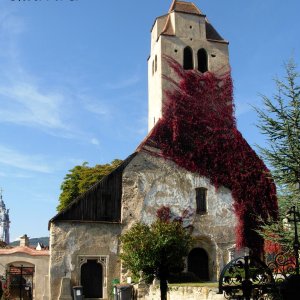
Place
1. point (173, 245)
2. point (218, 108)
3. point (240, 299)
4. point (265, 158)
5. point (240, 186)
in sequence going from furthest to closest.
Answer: point (218, 108)
point (240, 186)
point (173, 245)
point (265, 158)
point (240, 299)

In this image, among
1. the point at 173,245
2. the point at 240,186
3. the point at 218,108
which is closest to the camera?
the point at 173,245

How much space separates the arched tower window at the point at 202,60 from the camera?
103 ft

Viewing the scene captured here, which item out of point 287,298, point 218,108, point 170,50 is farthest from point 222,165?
point 287,298

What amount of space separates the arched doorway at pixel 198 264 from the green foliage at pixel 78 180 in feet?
47.8

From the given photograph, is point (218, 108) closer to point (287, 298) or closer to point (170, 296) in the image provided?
point (170, 296)

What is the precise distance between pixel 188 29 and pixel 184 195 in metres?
12.2

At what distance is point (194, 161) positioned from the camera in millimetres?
27547

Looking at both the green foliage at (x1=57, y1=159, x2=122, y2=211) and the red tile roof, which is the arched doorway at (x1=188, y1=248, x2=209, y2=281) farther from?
the green foliage at (x1=57, y1=159, x2=122, y2=211)

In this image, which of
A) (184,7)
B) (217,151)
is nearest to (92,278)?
(217,151)

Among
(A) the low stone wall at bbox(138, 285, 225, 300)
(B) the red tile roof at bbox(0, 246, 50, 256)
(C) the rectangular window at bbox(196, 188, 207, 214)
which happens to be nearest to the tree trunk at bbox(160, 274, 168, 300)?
(A) the low stone wall at bbox(138, 285, 225, 300)

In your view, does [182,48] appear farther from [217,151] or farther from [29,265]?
[29,265]

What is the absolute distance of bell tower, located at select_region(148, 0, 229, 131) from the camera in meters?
30.5

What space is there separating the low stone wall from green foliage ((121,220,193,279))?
1.00 meters

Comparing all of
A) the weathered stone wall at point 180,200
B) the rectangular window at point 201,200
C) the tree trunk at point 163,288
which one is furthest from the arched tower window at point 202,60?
the tree trunk at point 163,288
